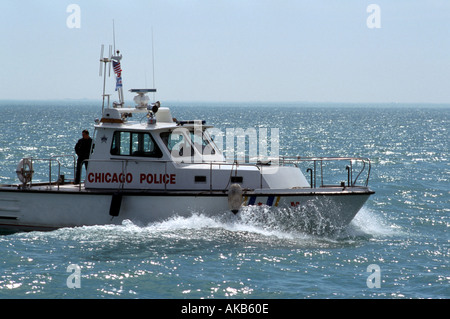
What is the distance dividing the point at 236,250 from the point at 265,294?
2.53m

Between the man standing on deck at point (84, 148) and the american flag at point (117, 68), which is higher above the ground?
the american flag at point (117, 68)

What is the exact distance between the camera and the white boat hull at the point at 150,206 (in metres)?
15.0

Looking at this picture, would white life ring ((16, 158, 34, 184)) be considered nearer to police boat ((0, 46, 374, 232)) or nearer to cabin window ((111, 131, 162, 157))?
police boat ((0, 46, 374, 232))

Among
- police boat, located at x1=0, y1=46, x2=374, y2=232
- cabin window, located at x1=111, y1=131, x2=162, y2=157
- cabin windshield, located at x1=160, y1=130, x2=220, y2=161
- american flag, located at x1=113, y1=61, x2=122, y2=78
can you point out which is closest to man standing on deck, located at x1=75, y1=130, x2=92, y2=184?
police boat, located at x1=0, y1=46, x2=374, y2=232

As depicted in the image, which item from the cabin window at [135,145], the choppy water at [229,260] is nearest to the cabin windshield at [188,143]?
the cabin window at [135,145]

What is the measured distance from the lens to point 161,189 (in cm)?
1555

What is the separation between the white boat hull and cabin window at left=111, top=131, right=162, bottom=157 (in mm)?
1041

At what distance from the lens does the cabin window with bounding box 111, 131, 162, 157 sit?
15.8m
